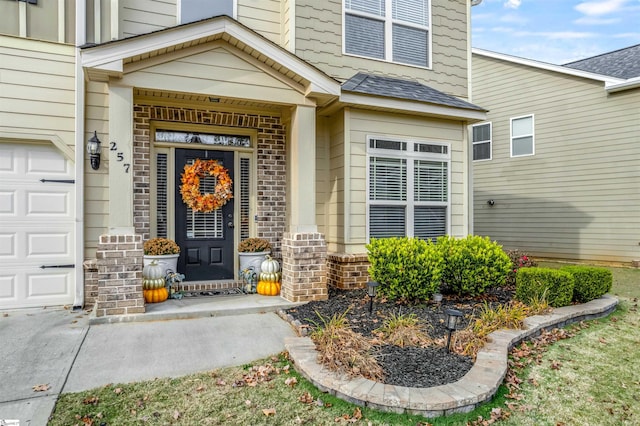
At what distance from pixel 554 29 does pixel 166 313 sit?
25.6 m

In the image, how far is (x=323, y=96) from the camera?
18.1 ft

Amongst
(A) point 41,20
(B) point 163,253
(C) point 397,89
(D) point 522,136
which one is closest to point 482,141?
(D) point 522,136

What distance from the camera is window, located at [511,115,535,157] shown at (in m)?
11.4

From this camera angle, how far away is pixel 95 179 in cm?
540

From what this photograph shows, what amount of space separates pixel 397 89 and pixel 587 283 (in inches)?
153

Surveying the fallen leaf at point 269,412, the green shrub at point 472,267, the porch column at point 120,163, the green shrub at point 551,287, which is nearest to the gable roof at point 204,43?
the porch column at point 120,163

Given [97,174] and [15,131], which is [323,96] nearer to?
[97,174]

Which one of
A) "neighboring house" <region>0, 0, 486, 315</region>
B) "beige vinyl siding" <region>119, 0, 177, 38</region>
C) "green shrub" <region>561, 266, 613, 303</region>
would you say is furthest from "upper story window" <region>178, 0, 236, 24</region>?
"green shrub" <region>561, 266, 613, 303</region>

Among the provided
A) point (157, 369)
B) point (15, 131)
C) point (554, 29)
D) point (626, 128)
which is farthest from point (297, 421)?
point (554, 29)

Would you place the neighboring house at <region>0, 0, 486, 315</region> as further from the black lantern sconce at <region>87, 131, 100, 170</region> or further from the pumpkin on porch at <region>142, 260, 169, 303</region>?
the pumpkin on porch at <region>142, 260, 169, 303</region>

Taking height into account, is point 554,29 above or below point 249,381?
above

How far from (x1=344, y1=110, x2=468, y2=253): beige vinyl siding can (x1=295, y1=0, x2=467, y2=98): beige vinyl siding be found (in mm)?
1022

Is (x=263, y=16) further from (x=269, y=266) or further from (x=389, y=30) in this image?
(x=269, y=266)

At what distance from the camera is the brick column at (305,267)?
5.38m
